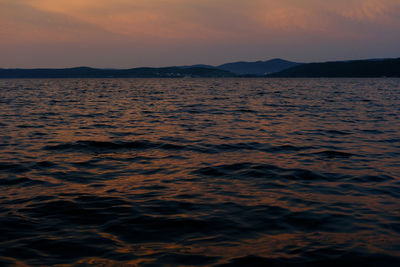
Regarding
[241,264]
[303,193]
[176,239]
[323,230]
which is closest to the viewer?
[241,264]

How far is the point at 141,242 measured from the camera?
6246mm

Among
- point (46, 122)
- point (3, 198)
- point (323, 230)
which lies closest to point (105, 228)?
point (3, 198)

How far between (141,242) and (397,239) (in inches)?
185

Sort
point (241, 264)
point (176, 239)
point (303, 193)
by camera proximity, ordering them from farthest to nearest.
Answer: point (303, 193) < point (176, 239) < point (241, 264)

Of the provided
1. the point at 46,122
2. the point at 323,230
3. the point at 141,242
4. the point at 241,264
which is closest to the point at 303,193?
the point at 323,230

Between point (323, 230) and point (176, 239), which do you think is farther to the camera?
point (323, 230)

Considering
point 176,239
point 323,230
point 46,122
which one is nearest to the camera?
point 176,239

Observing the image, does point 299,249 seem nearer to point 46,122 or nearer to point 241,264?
point 241,264

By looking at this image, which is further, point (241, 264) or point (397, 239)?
point (397, 239)

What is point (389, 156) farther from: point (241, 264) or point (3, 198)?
point (3, 198)

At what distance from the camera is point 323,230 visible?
6.78m

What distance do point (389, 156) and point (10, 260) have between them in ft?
42.2

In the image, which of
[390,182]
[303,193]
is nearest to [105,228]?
[303,193]

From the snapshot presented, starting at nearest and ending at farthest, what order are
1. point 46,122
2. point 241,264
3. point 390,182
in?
point 241,264 → point 390,182 → point 46,122
